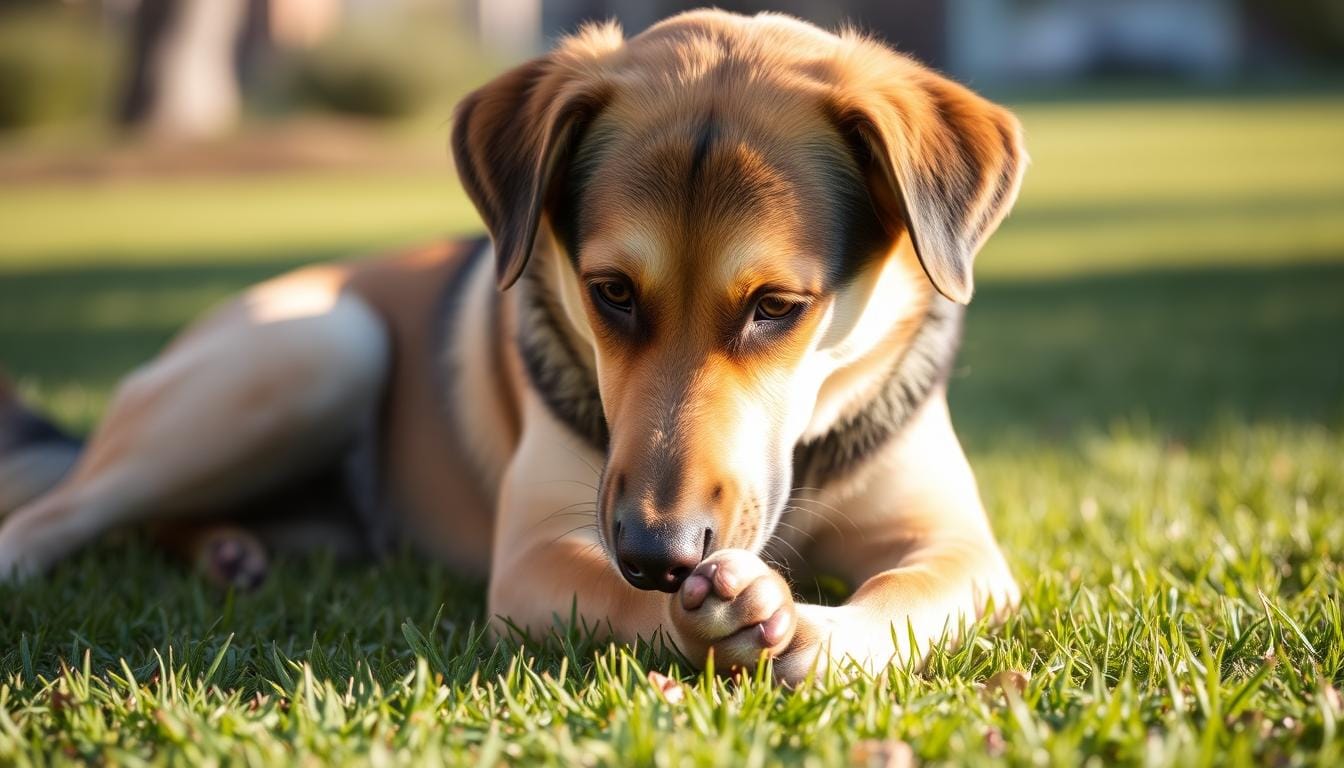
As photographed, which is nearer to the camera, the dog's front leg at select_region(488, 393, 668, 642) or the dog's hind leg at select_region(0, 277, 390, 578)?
the dog's front leg at select_region(488, 393, 668, 642)

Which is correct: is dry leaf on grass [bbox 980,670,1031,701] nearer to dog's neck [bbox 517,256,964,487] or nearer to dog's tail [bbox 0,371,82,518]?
dog's neck [bbox 517,256,964,487]

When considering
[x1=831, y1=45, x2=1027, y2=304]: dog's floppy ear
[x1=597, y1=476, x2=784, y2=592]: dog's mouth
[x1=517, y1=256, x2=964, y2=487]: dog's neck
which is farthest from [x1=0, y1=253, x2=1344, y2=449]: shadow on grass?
[x1=597, y1=476, x2=784, y2=592]: dog's mouth

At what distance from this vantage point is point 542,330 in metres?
4.06

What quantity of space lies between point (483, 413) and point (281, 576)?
898mm

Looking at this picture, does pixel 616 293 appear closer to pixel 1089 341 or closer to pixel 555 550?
pixel 555 550

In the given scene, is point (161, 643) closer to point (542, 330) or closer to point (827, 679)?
point (542, 330)

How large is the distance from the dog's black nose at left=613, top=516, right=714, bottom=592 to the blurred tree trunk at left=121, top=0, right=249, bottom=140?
2606cm

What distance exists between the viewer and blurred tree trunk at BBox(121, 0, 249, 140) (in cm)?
2603

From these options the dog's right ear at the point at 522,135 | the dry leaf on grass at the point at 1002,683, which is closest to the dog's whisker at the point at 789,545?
the dry leaf on grass at the point at 1002,683

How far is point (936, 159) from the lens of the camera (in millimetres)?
3428

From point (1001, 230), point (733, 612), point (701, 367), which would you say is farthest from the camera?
point (1001, 230)

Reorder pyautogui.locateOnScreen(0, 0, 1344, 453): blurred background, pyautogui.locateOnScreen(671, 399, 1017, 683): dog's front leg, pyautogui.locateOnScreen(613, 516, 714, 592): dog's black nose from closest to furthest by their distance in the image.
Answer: pyautogui.locateOnScreen(613, 516, 714, 592): dog's black nose
pyautogui.locateOnScreen(671, 399, 1017, 683): dog's front leg
pyautogui.locateOnScreen(0, 0, 1344, 453): blurred background

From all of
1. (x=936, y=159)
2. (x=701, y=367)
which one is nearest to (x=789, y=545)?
(x=701, y=367)

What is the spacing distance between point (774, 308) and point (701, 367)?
0.26 metres
